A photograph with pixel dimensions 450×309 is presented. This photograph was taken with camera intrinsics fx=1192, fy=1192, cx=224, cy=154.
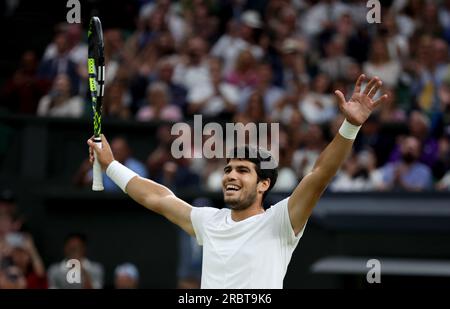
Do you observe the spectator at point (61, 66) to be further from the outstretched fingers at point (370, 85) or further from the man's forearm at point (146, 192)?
the outstretched fingers at point (370, 85)

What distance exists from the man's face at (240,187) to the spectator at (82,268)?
5.65 metres

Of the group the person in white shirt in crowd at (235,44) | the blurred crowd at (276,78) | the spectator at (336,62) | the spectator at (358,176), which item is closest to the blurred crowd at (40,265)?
the blurred crowd at (276,78)

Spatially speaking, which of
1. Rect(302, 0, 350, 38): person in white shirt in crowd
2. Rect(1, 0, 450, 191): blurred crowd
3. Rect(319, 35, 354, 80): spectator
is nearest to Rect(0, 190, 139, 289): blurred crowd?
Rect(1, 0, 450, 191): blurred crowd

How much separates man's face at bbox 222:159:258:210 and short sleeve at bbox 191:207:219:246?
25 cm

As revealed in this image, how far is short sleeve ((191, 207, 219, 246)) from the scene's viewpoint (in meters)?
7.63

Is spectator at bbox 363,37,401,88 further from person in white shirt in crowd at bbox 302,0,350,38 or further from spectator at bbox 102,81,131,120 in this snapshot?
spectator at bbox 102,81,131,120

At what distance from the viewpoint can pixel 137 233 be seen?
13914 mm

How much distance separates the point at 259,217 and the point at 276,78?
26.3ft

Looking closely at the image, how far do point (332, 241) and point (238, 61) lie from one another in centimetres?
364

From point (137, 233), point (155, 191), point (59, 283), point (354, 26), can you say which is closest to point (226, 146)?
point (137, 233)

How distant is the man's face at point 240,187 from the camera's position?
7.43 metres

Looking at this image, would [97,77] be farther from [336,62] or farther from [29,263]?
[336,62]
